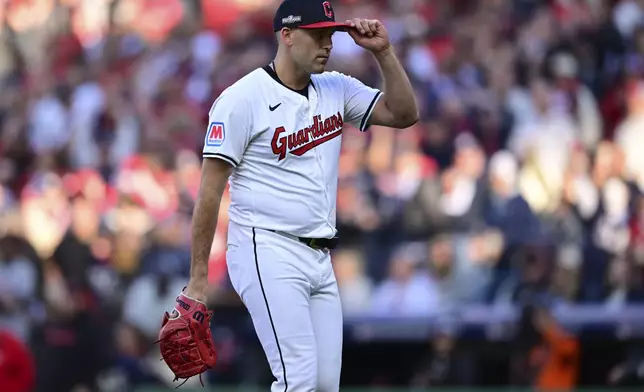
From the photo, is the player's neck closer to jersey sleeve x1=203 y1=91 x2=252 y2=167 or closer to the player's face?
the player's face

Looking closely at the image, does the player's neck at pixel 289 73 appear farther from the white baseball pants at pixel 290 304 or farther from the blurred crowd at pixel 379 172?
the blurred crowd at pixel 379 172

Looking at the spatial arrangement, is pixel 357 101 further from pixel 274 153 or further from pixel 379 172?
pixel 379 172

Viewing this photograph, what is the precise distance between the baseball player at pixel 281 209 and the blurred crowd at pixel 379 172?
481 cm

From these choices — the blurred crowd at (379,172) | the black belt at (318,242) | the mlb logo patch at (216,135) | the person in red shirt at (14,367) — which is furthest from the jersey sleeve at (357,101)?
the person in red shirt at (14,367)

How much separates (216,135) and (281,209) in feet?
1.36

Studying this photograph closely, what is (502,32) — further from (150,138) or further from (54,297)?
(54,297)

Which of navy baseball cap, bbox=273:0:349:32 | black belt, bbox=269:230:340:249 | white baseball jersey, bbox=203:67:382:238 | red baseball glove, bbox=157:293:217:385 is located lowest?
red baseball glove, bbox=157:293:217:385

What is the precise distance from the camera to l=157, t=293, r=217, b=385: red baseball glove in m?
4.89

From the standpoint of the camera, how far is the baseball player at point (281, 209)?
4844 mm

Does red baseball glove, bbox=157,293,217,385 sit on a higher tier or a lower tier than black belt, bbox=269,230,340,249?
lower

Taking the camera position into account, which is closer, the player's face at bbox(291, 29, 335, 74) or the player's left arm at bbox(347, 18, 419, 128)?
the player's face at bbox(291, 29, 335, 74)

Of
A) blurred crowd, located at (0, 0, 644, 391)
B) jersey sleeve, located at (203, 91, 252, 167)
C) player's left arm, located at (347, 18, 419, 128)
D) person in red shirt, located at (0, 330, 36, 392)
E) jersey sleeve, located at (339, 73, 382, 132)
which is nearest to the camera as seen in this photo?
jersey sleeve, located at (203, 91, 252, 167)

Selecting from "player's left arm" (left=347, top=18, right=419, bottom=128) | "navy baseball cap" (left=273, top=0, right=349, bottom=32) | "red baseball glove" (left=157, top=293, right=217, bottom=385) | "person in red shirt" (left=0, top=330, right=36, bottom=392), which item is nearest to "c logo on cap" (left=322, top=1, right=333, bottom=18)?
"navy baseball cap" (left=273, top=0, right=349, bottom=32)

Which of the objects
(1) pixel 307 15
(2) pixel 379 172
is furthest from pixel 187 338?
(2) pixel 379 172
